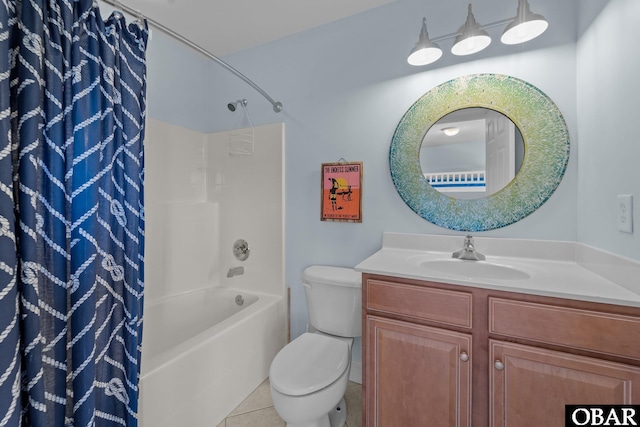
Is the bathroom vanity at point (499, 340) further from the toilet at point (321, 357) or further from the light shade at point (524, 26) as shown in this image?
the light shade at point (524, 26)

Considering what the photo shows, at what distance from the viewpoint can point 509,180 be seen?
57.6 inches

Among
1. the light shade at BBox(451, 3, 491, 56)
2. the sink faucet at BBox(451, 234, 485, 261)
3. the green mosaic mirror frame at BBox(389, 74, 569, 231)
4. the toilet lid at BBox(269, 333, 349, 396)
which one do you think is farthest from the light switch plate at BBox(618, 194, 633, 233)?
the toilet lid at BBox(269, 333, 349, 396)

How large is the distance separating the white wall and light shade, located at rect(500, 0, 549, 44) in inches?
8.6

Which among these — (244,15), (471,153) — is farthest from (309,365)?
(244,15)

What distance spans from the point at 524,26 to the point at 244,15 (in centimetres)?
162

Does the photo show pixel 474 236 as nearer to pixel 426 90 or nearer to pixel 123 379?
pixel 426 90

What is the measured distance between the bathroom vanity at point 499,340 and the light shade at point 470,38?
1015 millimetres

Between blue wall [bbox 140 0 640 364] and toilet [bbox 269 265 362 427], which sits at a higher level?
blue wall [bbox 140 0 640 364]

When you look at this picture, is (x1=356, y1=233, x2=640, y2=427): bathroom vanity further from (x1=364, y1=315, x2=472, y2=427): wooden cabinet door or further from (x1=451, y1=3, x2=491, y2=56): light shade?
(x1=451, y1=3, x2=491, y2=56): light shade

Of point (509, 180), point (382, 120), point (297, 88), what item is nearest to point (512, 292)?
point (509, 180)

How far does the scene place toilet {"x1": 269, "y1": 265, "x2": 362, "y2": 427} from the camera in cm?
121

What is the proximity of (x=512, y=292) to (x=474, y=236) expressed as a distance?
1.84 ft

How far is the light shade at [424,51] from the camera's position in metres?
1.41

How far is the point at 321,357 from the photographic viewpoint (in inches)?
56.6
